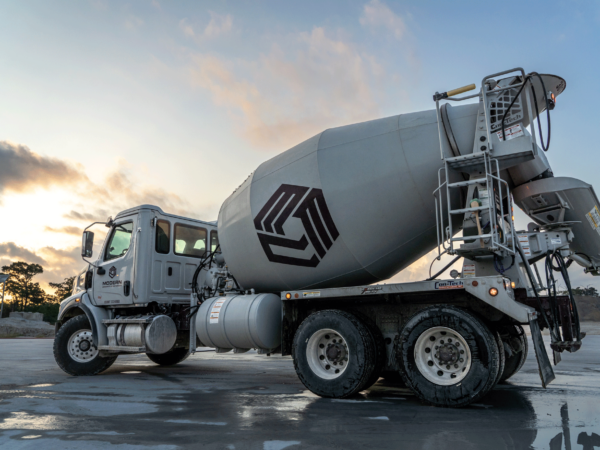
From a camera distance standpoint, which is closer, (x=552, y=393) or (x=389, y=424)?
(x=389, y=424)

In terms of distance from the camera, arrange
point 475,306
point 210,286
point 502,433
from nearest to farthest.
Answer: point 502,433 → point 475,306 → point 210,286

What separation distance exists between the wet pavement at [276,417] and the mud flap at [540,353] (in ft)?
1.24

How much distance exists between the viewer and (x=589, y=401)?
5.91 meters

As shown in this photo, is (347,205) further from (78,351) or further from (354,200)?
(78,351)

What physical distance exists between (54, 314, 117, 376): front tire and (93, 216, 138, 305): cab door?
24.5 inches

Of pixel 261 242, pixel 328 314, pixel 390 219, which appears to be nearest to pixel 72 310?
pixel 261 242

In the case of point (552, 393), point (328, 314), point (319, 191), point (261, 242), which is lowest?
point (552, 393)

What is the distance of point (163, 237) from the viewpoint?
9.49 meters

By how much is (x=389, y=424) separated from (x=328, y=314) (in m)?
1.90

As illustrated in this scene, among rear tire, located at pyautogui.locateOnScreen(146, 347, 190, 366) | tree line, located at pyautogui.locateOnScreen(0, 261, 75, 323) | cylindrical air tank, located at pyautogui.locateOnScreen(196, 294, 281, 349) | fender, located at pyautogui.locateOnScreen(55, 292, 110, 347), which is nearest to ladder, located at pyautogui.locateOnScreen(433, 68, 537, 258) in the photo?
cylindrical air tank, located at pyautogui.locateOnScreen(196, 294, 281, 349)

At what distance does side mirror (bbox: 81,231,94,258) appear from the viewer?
921 cm

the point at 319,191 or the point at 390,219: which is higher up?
the point at 319,191

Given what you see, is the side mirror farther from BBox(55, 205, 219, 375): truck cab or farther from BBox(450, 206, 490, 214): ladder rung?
BBox(450, 206, 490, 214): ladder rung

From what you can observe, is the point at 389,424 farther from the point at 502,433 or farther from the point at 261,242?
the point at 261,242
